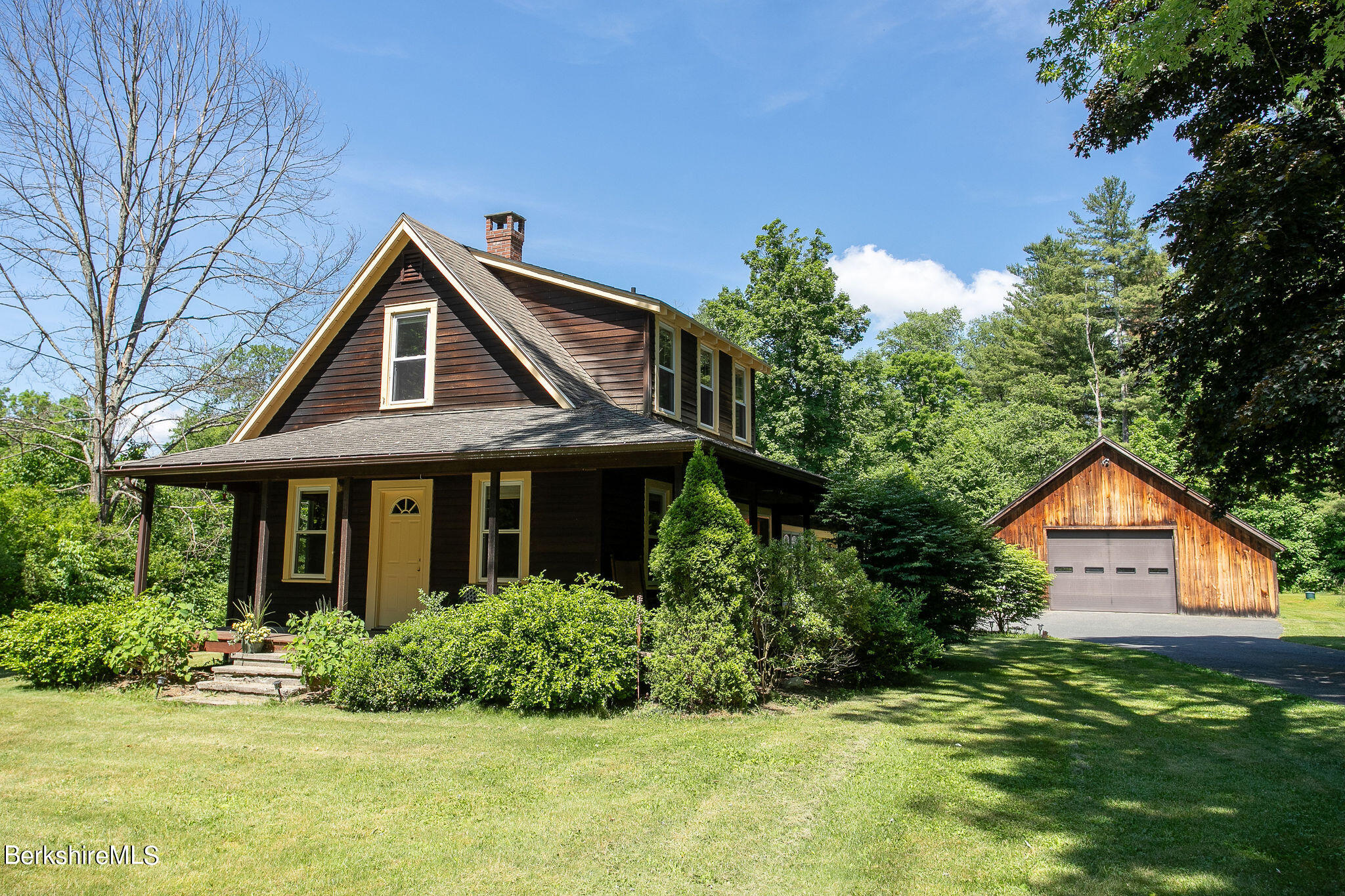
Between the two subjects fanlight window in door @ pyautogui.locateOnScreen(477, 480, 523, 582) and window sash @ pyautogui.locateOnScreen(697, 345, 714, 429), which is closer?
fanlight window in door @ pyautogui.locateOnScreen(477, 480, 523, 582)

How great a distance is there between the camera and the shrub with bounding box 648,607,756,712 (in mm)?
8586

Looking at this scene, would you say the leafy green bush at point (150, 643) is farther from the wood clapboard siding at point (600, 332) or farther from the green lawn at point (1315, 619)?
the green lawn at point (1315, 619)

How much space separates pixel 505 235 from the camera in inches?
711

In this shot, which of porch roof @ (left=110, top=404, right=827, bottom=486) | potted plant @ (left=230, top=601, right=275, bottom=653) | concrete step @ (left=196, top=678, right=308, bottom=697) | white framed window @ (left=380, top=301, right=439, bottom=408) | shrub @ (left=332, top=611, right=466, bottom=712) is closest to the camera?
shrub @ (left=332, top=611, right=466, bottom=712)

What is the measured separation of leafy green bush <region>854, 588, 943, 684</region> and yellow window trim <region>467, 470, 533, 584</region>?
5.38 meters

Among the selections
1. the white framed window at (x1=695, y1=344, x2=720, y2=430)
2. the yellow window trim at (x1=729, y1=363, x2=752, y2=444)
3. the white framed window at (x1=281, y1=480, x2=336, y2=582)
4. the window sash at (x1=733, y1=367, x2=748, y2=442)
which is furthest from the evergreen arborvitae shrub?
the window sash at (x1=733, y1=367, x2=748, y2=442)

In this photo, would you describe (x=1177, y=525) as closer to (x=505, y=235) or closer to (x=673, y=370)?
(x=673, y=370)

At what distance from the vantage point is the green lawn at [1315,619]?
53.1ft

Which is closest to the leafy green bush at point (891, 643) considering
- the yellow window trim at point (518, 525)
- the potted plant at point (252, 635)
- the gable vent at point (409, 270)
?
the yellow window trim at point (518, 525)

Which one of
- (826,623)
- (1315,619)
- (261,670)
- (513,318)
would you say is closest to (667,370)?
(513,318)

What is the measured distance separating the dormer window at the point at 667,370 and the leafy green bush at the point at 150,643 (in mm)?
8292

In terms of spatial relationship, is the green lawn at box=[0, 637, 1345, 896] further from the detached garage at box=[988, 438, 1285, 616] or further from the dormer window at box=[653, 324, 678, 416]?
the detached garage at box=[988, 438, 1285, 616]

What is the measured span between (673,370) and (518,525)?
4.45m

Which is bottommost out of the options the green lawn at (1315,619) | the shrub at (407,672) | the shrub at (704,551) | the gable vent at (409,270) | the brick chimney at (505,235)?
the green lawn at (1315,619)
